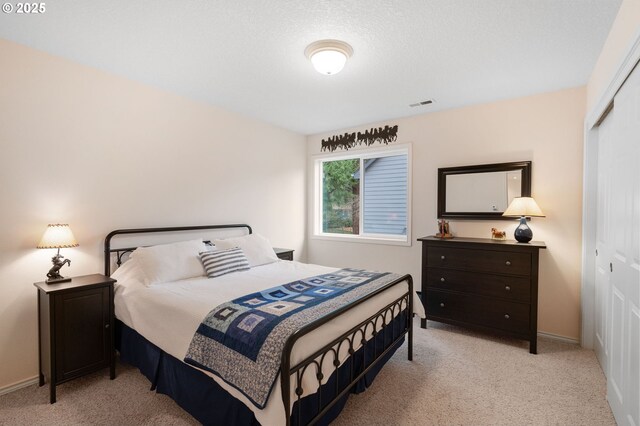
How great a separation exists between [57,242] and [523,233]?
4048 millimetres

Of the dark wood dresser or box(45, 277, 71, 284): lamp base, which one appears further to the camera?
the dark wood dresser

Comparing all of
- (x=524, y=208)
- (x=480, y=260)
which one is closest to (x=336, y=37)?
(x=524, y=208)

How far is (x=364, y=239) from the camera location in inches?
180

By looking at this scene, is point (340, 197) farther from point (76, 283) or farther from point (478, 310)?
point (76, 283)

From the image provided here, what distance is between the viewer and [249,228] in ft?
13.5

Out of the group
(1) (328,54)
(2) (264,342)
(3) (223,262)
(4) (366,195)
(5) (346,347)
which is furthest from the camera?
(4) (366,195)

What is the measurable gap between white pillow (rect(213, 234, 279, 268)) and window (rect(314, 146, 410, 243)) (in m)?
1.53

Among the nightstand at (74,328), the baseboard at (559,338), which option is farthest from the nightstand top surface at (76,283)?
the baseboard at (559,338)

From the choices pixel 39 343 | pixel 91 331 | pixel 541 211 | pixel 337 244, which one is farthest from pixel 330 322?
pixel 337 244

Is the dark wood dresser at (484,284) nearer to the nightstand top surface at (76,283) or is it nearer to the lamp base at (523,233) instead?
the lamp base at (523,233)

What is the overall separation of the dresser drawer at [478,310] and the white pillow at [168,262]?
8.13ft

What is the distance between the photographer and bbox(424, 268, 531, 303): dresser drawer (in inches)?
118

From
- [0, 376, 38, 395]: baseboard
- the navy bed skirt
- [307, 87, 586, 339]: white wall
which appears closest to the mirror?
[307, 87, 586, 339]: white wall

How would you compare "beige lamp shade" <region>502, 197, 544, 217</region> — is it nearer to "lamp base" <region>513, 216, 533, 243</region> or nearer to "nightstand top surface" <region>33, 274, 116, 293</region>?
"lamp base" <region>513, 216, 533, 243</region>
